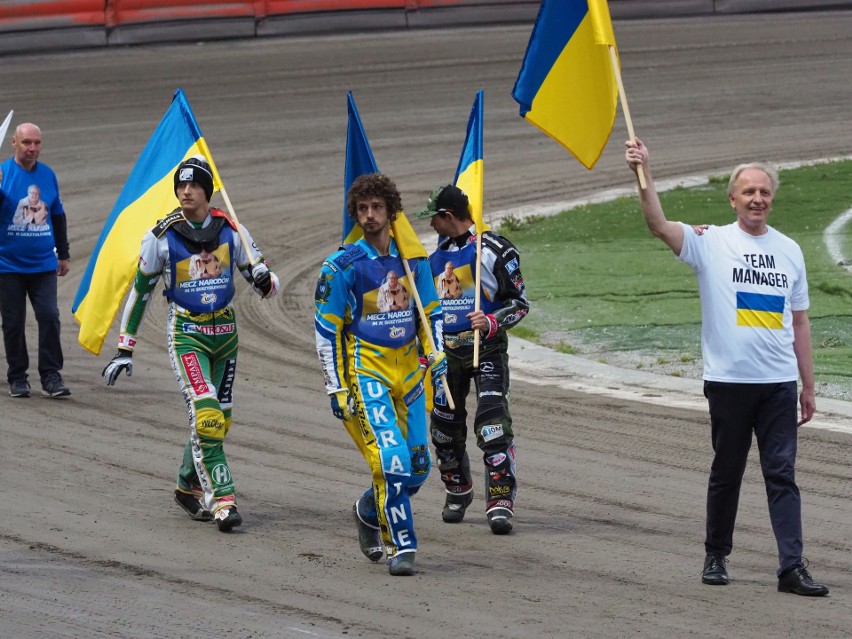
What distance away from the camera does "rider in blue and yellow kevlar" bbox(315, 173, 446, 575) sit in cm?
736

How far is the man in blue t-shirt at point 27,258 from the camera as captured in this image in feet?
38.7

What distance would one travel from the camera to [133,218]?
31.3 feet

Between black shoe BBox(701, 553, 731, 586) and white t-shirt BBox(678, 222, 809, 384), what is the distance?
839 mm

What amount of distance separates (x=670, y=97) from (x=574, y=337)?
42.5ft

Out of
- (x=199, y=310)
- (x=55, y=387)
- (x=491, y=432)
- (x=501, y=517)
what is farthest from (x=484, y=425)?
(x=55, y=387)

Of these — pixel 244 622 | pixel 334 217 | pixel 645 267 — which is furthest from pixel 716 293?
pixel 334 217

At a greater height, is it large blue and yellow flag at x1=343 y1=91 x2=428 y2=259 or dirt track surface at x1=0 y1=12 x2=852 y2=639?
large blue and yellow flag at x1=343 y1=91 x2=428 y2=259

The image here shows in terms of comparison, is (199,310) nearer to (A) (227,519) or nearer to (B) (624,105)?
(A) (227,519)

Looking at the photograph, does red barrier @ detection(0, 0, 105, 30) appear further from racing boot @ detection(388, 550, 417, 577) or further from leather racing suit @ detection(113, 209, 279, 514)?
racing boot @ detection(388, 550, 417, 577)

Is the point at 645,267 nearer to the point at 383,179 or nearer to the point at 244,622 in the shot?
the point at 383,179

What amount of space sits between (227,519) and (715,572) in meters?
2.70

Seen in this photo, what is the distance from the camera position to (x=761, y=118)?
2447 cm

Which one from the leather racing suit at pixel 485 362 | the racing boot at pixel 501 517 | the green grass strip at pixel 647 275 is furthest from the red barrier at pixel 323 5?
the racing boot at pixel 501 517

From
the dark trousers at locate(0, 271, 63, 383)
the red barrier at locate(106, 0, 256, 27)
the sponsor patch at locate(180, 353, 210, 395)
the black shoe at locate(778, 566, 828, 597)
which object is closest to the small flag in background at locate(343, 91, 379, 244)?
the sponsor patch at locate(180, 353, 210, 395)
